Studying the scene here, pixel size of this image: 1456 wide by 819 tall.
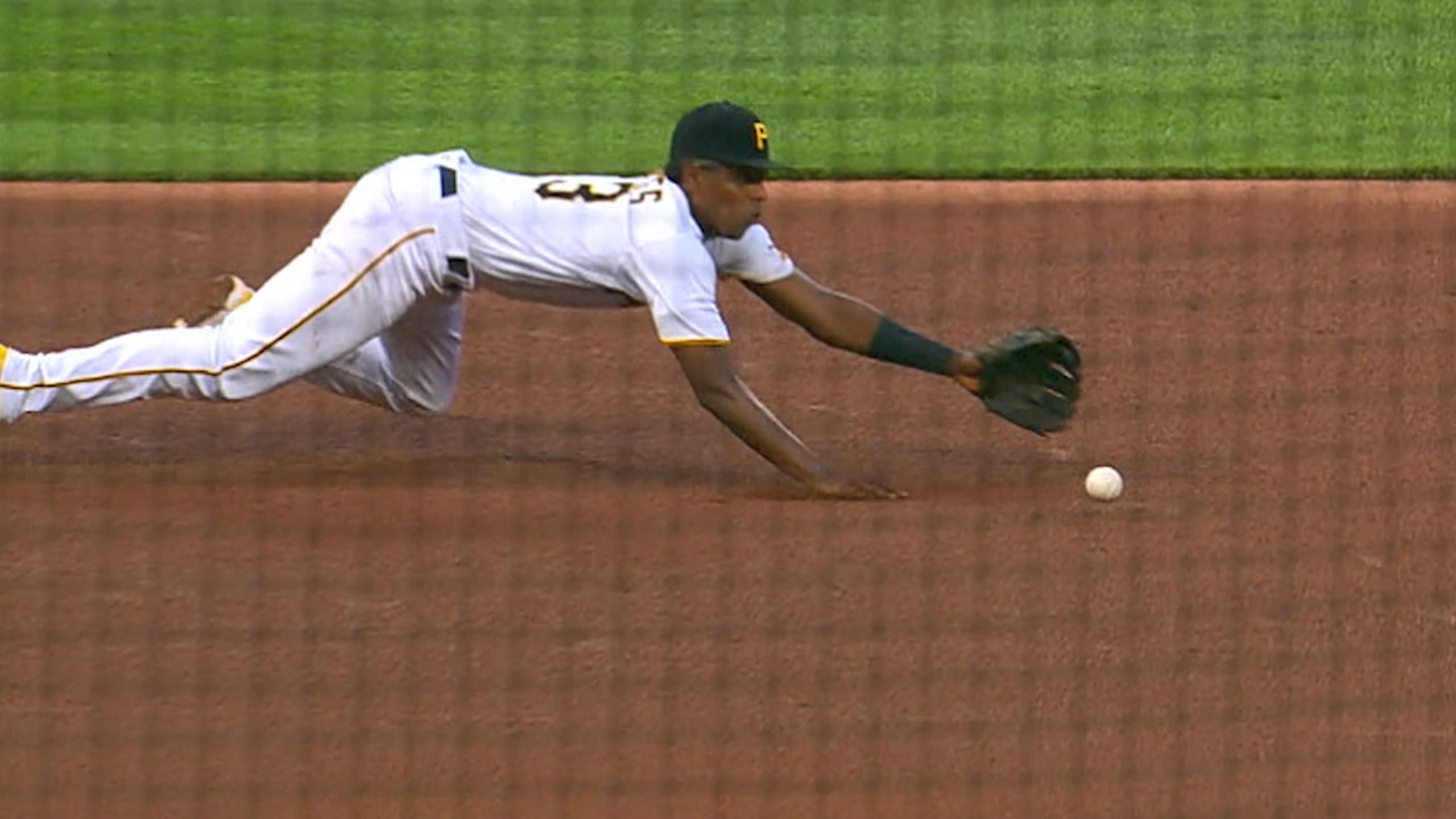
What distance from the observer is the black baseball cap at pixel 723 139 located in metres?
7.09

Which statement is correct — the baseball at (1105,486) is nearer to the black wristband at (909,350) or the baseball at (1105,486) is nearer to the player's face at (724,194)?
the black wristband at (909,350)

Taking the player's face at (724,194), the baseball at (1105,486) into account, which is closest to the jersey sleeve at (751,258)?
the player's face at (724,194)

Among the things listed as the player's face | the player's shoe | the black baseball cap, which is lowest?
the player's shoe

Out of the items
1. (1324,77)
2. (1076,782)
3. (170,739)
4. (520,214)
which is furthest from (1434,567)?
(1324,77)

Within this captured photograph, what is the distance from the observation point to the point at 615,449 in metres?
7.75

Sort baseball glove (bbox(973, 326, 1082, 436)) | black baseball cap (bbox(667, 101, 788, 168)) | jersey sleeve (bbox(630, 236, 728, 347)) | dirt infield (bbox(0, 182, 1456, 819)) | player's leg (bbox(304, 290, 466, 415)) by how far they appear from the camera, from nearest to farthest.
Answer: dirt infield (bbox(0, 182, 1456, 819)), jersey sleeve (bbox(630, 236, 728, 347)), black baseball cap (bbox(667, 101, 788, 168)), baseball glove (bbox(973, 326, 1082, 436)), player's leg (bbox(304, 290, 466, 415))

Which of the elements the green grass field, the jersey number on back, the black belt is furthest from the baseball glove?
the green grass field

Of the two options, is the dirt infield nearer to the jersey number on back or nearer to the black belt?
the black belt

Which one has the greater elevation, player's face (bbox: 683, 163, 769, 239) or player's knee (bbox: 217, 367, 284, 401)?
player's face (bbox: 683, 163, 769, 239)

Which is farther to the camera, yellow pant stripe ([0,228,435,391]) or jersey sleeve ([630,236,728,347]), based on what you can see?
yellow pant stripe ([0,228,435,391])

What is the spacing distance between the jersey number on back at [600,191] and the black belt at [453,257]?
216 millimetres

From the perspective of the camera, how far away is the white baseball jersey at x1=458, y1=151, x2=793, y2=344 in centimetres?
702

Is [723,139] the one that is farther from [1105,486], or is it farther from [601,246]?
[1105,486]

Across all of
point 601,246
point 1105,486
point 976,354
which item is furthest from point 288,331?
point 1105,486
